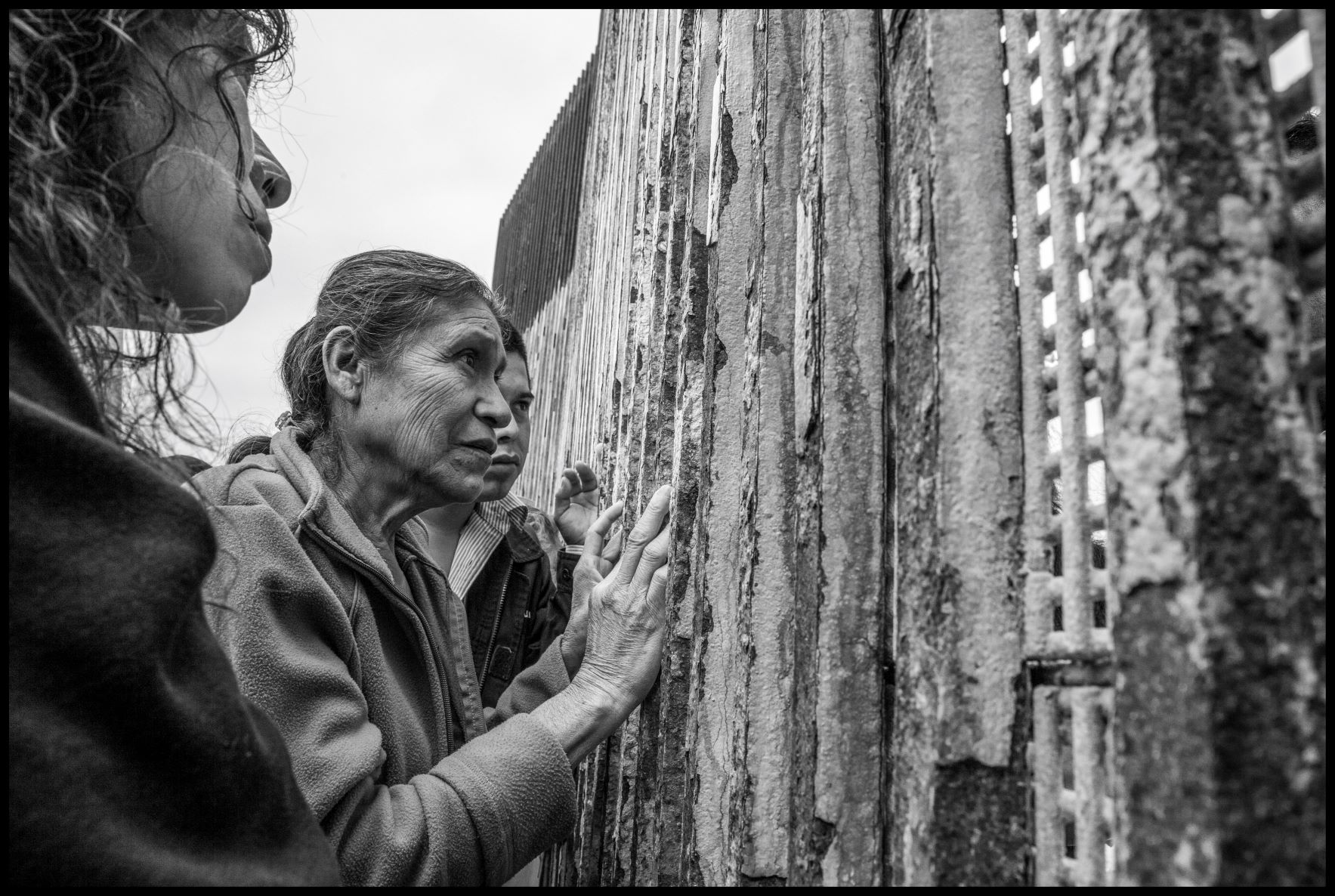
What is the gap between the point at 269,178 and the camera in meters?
1.39

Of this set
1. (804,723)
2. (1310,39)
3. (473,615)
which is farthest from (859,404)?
(473,615)

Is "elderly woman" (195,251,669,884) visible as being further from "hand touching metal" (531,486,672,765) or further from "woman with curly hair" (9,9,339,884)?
"woman with curly hair" (9,9,339,884)

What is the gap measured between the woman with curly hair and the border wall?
1.80 feet

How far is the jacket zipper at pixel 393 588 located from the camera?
148cm

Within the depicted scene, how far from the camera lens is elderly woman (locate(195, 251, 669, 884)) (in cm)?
122

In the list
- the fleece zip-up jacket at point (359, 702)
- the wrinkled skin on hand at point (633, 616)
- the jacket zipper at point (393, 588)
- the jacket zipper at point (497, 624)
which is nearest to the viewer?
the fleece zip-up jacket at point (359, 702)

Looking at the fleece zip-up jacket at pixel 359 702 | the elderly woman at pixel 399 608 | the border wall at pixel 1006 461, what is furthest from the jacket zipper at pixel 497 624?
the border wall at pixel 1006 461

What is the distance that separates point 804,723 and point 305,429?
1.47 metres

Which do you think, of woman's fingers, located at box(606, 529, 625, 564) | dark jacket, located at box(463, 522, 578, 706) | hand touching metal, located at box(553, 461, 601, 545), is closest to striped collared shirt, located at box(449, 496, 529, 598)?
dark jacket, located at box(463, 522, 578, 706)

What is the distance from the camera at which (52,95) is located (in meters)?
0.82

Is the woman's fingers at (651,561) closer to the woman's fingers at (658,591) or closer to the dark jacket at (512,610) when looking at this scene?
the woman's fingers at (658,591)

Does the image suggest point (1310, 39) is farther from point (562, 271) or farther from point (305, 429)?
point (562, 271)

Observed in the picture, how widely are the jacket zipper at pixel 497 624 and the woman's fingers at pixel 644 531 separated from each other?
1.17 metres

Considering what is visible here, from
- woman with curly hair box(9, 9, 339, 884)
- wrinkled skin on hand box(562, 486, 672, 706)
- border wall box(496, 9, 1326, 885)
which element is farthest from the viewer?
wrinkled skin on hand box(562, 486, 672, 706)
